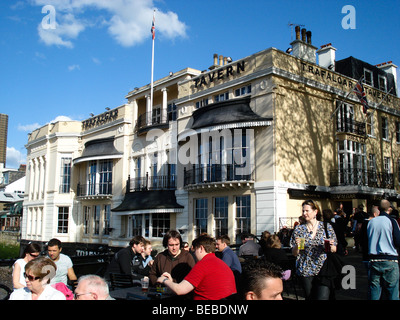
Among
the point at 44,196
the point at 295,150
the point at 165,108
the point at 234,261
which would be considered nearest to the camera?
the point at 234,261

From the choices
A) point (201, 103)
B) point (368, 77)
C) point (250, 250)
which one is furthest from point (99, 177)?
point (250, 250)

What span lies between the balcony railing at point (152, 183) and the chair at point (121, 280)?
52.2ft

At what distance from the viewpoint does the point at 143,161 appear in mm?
26594

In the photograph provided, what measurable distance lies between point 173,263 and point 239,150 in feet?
44.0

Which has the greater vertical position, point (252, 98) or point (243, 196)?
point (252, 98)

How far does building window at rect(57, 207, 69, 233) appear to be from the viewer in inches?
1265

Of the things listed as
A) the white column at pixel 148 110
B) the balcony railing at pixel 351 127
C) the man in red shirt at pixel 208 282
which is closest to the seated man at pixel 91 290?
the man in red shirt at pixel 208 282

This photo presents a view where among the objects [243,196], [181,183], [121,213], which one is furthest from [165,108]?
[243,196]

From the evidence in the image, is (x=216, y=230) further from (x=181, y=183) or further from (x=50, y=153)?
(x=50, y=153)

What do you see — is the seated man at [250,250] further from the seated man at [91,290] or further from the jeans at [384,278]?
the seated man at [91,290]

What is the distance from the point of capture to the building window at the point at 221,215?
20438mm

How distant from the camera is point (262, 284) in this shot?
11.0 feet

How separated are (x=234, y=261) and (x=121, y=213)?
19374 millimetres

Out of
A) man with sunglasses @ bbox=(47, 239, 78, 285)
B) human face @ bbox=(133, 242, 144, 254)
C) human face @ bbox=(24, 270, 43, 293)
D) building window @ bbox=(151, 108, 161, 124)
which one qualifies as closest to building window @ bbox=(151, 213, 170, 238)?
building window @ bbox=(151, 108, 161, 124)
